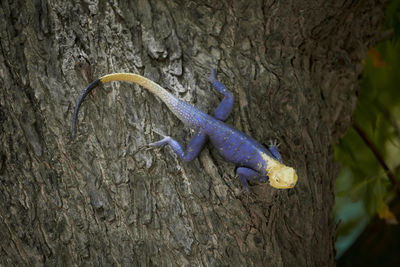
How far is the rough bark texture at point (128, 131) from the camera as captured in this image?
Answer: 1.73 m

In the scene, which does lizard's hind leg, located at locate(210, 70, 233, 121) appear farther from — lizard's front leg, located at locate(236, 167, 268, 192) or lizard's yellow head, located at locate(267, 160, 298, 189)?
lizard's yellow head, located at locate(267, 160, 298, 189)

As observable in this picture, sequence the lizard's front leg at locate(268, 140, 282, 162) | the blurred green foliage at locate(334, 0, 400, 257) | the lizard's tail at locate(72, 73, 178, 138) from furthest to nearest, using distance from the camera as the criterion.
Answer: the blurred green foliage at locate(334, 0, 400, 257) < the lizard's front leg at locate(268, 140, 282, 162) < the lizard's tail at locate(72, 73, 178, 138)

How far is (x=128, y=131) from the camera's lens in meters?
1.76

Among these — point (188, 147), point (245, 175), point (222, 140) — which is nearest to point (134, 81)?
point (188, 147)

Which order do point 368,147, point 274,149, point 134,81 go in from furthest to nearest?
point 368,147
point 274,149
point 134,81

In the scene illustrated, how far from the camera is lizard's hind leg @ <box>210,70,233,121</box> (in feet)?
5.92

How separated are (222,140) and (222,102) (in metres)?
0.22

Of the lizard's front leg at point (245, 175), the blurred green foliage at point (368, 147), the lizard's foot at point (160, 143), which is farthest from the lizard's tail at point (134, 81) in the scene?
the blurred green foliage at point (368, 147)

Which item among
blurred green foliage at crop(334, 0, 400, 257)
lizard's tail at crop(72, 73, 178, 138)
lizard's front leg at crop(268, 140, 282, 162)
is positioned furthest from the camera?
blurred green foliage at crop(334, 0, 400, 257)

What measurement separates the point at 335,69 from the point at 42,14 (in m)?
1.89

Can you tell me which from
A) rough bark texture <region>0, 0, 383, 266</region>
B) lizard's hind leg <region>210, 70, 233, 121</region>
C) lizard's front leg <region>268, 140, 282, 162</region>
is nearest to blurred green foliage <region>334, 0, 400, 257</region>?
lizard's front leg <region>268, 140, 282, 162</region>

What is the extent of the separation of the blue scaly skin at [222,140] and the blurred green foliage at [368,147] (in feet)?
4.28

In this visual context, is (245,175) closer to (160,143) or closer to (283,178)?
(283,178)

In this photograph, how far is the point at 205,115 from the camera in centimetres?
185
